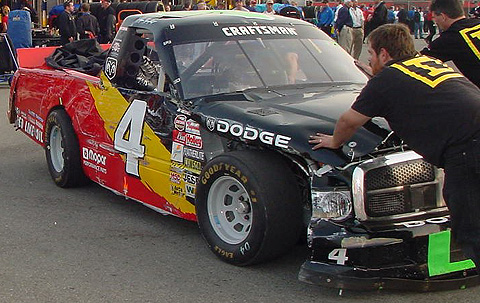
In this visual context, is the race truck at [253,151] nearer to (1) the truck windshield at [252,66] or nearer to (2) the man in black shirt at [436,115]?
(1) the truck windshield at [252,66]

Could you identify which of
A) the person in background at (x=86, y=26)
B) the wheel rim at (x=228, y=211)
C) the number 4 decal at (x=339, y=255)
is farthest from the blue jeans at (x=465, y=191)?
the person in background at (x=86, y=26)

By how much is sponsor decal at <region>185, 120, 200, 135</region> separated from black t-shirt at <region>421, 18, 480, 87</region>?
5.61ft

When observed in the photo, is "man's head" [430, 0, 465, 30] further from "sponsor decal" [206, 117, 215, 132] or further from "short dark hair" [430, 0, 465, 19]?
"sponsor decal" [206, 117, 215, 132]

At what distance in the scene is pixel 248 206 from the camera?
4.71m

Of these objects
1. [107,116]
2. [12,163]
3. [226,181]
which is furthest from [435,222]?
[12,163]

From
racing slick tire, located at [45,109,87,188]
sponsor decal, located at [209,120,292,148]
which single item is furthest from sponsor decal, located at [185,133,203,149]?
racing slick tire, located at [45,109,87,188]

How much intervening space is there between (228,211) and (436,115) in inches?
69.2

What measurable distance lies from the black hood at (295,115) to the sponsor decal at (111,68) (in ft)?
4.27

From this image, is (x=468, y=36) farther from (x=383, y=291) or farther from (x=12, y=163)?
(x=12, y=163)

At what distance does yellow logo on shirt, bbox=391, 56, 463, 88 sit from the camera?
371cm

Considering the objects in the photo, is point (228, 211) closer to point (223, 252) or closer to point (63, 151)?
point (223, 252)

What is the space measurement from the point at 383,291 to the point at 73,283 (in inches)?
75.4

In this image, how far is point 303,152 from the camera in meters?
4.29

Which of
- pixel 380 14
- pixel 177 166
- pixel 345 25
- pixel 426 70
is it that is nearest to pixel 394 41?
pixel 426 70
